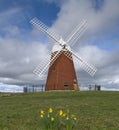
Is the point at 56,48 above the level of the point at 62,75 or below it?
A: above

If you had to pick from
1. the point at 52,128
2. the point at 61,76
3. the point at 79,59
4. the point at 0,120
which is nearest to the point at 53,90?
the point at 61,76

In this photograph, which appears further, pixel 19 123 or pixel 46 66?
pixel 46 66

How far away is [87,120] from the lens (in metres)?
12.8

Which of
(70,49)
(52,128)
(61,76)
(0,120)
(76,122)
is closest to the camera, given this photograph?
(52,128)

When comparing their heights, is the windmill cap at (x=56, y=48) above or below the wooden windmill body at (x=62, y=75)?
above

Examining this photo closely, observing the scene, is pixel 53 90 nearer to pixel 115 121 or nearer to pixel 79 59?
pixel 79 59

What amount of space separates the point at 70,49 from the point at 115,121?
28364 millimetres

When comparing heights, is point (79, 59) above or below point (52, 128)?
above

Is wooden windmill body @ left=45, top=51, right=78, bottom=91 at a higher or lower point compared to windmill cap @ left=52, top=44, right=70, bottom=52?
lower

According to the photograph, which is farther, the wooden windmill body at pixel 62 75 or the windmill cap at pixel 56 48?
the windmill cap at pixel 56 48

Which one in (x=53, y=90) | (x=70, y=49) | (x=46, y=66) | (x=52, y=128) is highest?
(x=70, y=49)

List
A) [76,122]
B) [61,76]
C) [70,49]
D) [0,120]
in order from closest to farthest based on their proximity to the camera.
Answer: [76,122] < [0,120] < [61,76] < [70,49]

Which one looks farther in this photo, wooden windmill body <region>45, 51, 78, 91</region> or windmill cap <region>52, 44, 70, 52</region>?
windmill cap <region>52, 44, 70, 52</region>

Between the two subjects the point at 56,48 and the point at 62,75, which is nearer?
the point at 62,75
